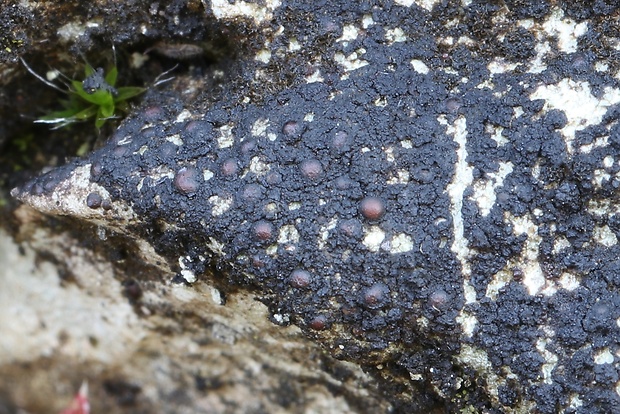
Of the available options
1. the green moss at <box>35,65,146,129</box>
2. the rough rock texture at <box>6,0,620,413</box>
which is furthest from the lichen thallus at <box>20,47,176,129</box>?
the rough rock texture at <box>6,0,620,413</box>

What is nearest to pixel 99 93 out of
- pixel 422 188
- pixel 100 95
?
pixel 100 95

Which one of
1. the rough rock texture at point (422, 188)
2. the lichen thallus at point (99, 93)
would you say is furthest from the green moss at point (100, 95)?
the rough rock texture at point (422, 188)

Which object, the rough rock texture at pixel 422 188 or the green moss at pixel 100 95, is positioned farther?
the green moss at pixel 100 95

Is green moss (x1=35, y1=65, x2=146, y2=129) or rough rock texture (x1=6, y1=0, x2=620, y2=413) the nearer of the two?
rough rock texture (x1=6, y1=0, x2=620, y2=413)

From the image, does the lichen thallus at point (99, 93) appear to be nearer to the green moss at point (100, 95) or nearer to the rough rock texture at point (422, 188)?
the green moss at point (100, 95)

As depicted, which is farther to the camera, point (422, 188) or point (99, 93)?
point (99, 93)

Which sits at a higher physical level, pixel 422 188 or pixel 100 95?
pixel 422 188

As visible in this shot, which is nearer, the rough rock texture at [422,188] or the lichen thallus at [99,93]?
the rough rock texture at [422,188]

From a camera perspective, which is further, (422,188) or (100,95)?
(100,95)

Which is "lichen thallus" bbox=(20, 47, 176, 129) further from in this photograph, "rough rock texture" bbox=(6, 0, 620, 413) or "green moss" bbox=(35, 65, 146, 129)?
"rough rock texture" bbox=(6, 0, 620, 413)

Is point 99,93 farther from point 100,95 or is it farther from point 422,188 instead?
point 422,188
